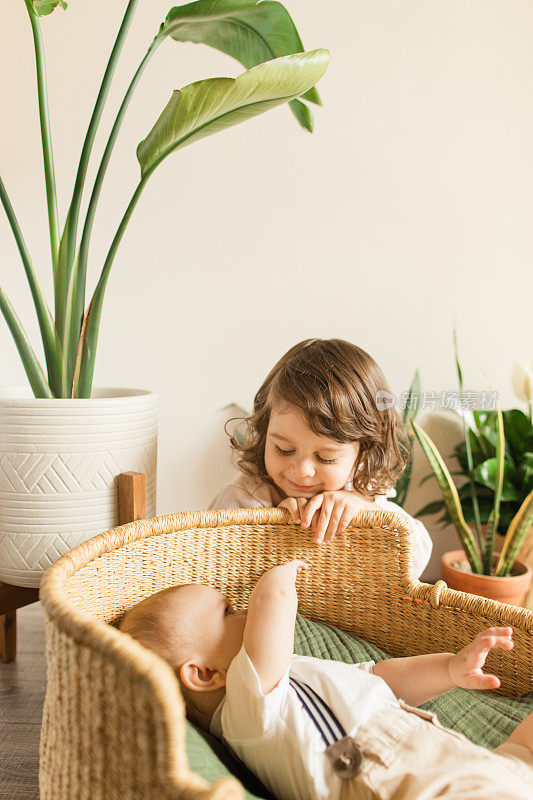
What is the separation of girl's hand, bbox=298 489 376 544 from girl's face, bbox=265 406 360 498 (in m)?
0.04

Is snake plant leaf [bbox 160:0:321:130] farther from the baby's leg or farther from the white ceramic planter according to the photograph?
the baby's leg

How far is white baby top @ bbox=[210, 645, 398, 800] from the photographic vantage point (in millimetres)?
721

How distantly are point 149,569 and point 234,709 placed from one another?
0.91 feet

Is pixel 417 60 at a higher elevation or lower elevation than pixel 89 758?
higher

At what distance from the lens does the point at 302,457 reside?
1092 mm

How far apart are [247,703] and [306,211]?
1.27 meters

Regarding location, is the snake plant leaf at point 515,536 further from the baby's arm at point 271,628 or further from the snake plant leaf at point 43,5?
the snake plant leaf at point 43,5

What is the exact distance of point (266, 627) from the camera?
788 millimetres

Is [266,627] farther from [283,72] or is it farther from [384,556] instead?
[283,72]

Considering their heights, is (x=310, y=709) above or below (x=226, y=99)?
below

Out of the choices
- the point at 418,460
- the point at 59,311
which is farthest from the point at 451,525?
the point at 59,311

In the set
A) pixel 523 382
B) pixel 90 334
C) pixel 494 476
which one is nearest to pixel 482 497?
pixel 494 476

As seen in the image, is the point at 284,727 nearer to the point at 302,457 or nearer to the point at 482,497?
Result: the point at 302,457

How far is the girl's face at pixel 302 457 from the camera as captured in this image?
109 centimetres
